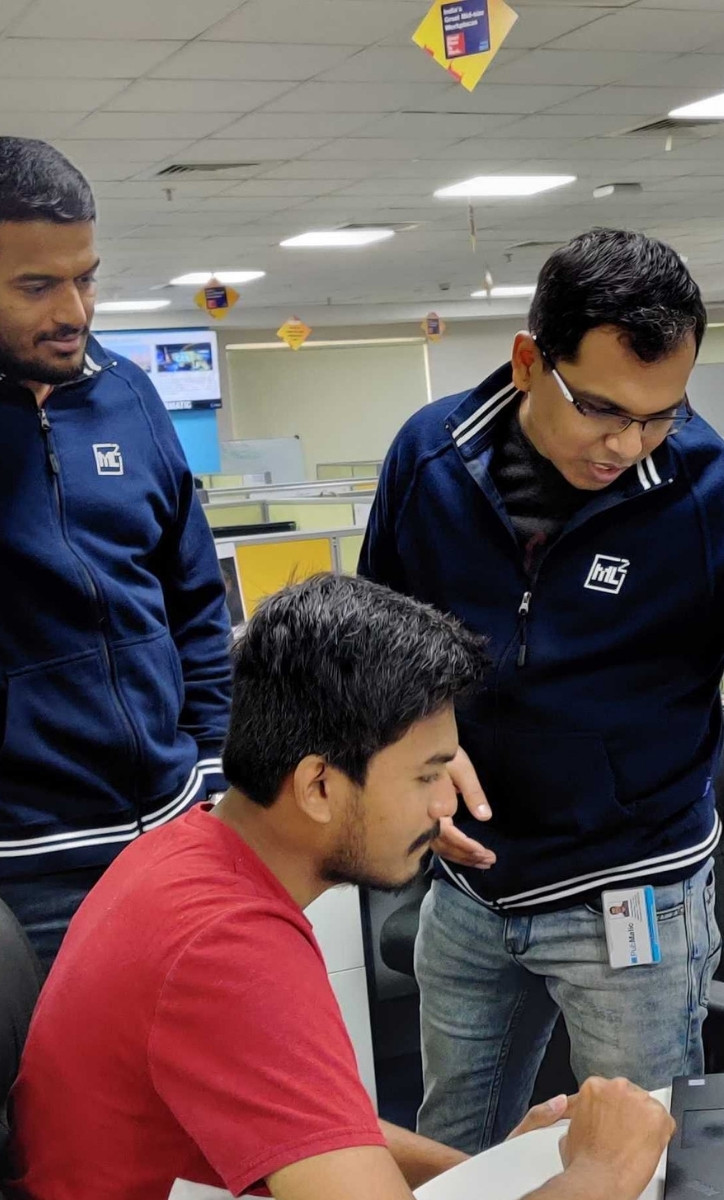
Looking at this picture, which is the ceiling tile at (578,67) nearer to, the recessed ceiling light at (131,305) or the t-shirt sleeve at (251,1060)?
the t-shirt sleeve at (251,1060)

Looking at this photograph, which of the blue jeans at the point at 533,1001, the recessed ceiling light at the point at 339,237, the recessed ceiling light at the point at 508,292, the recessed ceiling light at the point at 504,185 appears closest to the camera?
the blue jeans at the point at 533,1001

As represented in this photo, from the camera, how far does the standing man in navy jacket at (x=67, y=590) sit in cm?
142

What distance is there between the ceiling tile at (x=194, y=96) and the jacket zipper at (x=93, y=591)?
164 inches

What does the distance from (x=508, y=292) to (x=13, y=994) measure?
44.3 ft

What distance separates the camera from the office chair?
43.5 inches

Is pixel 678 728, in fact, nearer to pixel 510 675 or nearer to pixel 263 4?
pixel 510 675

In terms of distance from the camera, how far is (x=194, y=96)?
551 centimetres

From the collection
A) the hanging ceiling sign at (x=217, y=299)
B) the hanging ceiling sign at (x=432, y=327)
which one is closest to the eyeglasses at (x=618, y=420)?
the hanging ceiling sign at (x=217, y=299)

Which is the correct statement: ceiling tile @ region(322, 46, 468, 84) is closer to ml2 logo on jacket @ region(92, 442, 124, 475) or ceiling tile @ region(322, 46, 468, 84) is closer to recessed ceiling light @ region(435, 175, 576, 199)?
recessed ceiling light @ region(435, 175, 576, 199)

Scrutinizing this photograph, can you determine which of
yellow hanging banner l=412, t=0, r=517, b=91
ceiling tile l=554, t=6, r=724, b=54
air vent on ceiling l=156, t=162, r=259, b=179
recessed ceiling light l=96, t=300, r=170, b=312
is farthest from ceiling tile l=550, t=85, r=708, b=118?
recessed ceiling light l=96, t=300, r=170, b=312

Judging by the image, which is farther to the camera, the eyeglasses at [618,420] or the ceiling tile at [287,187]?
the ceiling tile at [287,187]

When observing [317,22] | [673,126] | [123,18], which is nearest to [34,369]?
[123,18]

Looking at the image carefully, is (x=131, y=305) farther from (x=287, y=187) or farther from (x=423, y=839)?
(x=423, y=839)

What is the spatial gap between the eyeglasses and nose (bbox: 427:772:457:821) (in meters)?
0.45
